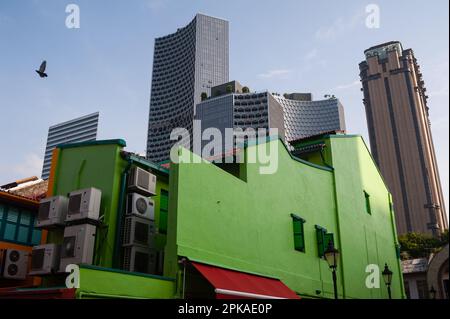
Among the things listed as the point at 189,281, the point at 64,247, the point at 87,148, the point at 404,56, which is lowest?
the point at 189,281

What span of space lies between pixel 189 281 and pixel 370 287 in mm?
12092

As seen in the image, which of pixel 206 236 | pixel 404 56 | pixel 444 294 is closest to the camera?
pixel 206 236

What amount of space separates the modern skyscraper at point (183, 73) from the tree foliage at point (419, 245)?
3493 inches

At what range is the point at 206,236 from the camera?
40.8ft

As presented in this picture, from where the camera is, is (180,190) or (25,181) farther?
(25,181)

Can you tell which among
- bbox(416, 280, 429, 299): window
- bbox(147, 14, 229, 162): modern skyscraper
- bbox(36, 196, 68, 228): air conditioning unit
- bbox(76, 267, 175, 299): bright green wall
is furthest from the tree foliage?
bbox(147, 14, 229, 162): modern skyscraper

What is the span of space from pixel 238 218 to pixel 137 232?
123 inches

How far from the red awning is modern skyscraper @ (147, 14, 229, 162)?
12853cm

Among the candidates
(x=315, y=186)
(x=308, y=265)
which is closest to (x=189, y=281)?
(x=308, y=265)

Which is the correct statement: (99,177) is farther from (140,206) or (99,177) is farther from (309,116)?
(309,116)

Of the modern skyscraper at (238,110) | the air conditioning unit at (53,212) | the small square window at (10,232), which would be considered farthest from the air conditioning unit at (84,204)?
the modern skyscraper at (238,110)

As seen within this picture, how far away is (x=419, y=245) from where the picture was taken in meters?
60.1

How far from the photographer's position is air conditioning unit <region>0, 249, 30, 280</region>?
13.4 meters

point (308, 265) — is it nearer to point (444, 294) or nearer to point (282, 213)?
point (282, 213)
